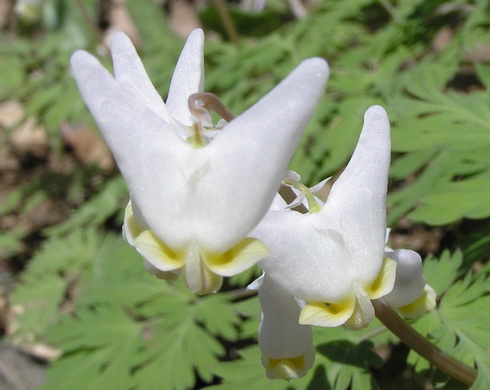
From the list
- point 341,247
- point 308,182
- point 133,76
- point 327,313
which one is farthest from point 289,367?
point 308,182

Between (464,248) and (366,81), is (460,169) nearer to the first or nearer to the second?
(464,248)

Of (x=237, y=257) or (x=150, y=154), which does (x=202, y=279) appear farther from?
(x=150, y=154)

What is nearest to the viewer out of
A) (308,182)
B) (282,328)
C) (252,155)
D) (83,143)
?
(252,155)

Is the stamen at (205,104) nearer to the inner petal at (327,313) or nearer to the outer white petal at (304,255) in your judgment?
the outer white petal at (304,255)

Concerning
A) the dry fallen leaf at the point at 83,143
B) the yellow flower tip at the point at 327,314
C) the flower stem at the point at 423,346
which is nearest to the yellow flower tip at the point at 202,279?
the yellow flower tip at the point at 327,314

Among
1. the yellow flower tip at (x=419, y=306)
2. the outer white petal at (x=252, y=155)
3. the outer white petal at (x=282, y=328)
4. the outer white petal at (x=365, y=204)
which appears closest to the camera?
the outer white petal at (x=252, y=155)

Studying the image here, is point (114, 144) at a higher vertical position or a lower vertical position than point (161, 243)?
higher

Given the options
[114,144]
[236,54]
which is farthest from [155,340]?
[236,54]
